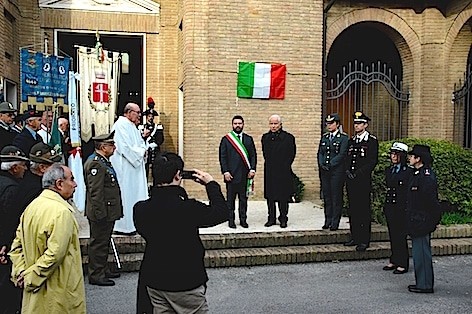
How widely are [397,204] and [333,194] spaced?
1.39 metres

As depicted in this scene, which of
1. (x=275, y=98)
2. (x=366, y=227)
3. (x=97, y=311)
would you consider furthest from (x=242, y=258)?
(x=275, y=98)

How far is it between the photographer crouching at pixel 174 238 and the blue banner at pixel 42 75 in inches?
198

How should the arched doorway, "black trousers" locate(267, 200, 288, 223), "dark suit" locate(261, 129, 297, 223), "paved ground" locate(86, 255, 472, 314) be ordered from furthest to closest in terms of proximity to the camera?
1. the arched doorway
2. "black trousers" locate(267, 200, 288, 223)
3. "dark suit" locate(261, 129, 297, 223)
4. "paved ground" locate(86, 255, 472, 314)

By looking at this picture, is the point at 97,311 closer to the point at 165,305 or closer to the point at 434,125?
the point at 165,305

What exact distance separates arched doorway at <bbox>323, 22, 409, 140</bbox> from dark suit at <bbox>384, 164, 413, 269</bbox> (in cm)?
526

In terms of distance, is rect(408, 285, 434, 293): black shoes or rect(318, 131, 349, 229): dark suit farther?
rect(318, 131, 349, 229): dark suit

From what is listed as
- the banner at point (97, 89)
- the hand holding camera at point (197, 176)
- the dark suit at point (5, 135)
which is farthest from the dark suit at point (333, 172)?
the banner at point (97, 89)

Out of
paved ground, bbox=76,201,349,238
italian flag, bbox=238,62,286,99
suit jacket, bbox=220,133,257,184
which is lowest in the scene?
paved ground, bbox=76,201,349,238

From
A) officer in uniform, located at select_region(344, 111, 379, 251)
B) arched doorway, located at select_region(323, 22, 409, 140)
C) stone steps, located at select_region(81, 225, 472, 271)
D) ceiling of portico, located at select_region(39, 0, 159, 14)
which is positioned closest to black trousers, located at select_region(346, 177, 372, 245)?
officer in uniform, located at select_region(344, 111, 379, 251)

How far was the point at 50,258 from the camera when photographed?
350cm

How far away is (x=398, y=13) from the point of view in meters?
13.0

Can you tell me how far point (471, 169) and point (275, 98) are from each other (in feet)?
14.2

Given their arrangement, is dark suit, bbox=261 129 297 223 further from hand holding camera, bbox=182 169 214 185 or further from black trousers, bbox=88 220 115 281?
hand holding camera, bbox=182 169 214 185

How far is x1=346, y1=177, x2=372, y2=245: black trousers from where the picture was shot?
25.0 feet
